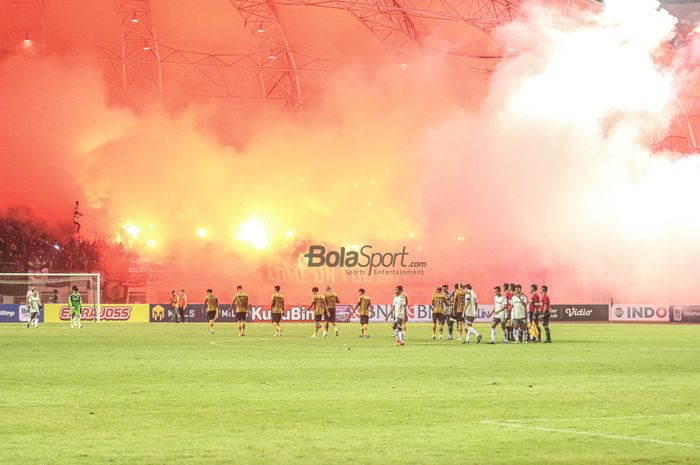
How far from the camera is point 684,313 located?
69.1 m

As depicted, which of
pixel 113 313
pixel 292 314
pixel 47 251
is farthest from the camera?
pixel 47 251

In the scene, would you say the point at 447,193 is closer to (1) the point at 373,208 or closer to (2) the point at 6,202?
(1) the point at 373,208

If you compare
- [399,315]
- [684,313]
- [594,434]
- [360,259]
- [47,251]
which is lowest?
[594,434]

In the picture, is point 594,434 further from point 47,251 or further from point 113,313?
point 47,251

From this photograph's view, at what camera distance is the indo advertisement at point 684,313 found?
6869cm

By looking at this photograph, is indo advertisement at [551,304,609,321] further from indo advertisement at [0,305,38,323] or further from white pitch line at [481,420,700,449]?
white pitch line at [481,420,700,449]

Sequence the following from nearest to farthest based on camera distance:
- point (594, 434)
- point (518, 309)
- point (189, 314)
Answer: point (594, 434), point (518, 309), point (189, 314)

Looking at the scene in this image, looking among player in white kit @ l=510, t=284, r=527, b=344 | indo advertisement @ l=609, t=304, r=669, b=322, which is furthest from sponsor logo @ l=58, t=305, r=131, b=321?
player in white kit @ l=510, t=284, r=527, b=344

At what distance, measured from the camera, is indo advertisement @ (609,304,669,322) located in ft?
227

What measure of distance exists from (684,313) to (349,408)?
2217 inches

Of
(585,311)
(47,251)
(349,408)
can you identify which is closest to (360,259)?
(585,311)

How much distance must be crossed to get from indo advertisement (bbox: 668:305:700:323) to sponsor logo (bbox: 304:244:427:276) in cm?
1667

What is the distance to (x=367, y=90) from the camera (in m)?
71.9

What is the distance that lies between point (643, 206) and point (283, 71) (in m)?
27.6
